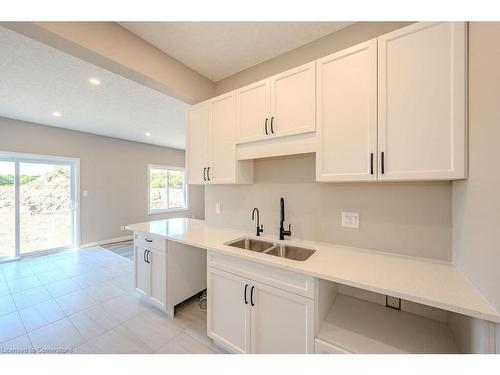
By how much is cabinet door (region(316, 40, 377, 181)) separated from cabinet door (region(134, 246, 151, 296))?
202 cm

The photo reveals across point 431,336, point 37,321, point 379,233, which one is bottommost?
point 37,321

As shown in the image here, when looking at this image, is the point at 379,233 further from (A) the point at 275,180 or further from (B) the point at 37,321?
(B) the point at 37,321

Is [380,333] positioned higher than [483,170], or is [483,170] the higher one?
[483,170]

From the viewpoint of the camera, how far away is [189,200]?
696cm

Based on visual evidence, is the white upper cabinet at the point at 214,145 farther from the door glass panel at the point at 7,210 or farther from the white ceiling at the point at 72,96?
the door glass panel at the point at 7,210

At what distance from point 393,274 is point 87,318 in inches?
109

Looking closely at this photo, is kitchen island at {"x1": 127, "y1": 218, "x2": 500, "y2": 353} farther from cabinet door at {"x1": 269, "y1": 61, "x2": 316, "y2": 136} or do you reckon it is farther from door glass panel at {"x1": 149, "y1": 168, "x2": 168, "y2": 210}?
door glass panel at {"x1": 149, "y1": 168, "x2": 168, "y2": 210}

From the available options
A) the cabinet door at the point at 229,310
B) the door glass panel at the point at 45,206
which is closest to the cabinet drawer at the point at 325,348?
the cabinet door at the point at 229,310

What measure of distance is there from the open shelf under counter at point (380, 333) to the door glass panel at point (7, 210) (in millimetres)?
5351

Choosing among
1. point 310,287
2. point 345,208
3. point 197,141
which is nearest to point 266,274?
point 310,287

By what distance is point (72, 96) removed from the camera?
109 inches

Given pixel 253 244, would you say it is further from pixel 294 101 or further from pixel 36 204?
pixel 36 204
